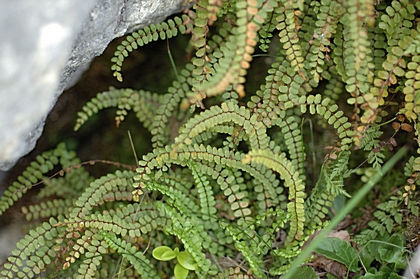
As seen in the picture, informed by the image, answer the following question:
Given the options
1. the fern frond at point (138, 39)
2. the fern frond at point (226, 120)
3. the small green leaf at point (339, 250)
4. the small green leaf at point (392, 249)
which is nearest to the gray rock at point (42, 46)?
the fern frond at point (138, 39)

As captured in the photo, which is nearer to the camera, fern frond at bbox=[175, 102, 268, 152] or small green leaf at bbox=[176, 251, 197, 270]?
fern frond at bbox=[175, 102, 268, 152]

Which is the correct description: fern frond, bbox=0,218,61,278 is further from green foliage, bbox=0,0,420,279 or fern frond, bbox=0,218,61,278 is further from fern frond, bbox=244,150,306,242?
fern frond, bbox=244,150,306,242

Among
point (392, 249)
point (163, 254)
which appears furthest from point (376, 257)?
point (163, 254)

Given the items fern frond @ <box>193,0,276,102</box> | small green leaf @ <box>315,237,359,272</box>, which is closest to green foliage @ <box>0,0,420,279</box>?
small green leaf @ <box>315,237,359,272</box>

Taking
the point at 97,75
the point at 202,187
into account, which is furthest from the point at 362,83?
the point at 97,75

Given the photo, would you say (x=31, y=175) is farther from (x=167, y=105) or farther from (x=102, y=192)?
(x=167, y=105)

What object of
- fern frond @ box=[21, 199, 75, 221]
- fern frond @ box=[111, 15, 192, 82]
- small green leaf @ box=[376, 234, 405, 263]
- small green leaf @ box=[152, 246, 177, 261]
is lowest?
small green leaf @ box=[376, 234, 405, 263]

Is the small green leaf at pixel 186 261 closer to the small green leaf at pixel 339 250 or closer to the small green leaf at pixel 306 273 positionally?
the small green leaf at pixel 306 273
